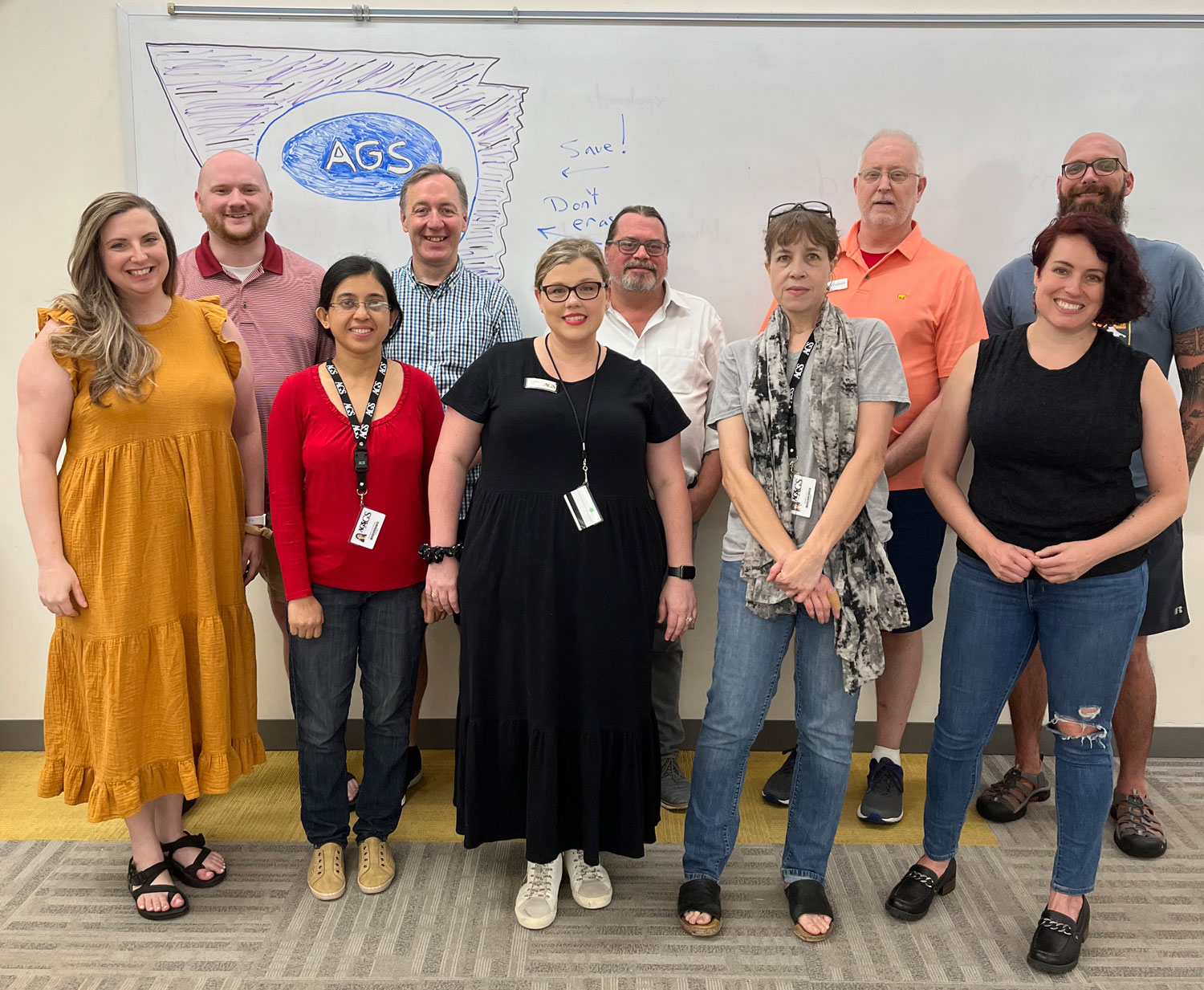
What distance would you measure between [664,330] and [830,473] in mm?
853

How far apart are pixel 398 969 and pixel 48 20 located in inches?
118

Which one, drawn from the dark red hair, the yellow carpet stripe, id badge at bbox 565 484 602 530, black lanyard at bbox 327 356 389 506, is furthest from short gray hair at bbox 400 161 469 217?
the yellow carpet stripe

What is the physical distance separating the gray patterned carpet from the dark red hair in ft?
4.92

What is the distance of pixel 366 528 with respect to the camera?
2037mm

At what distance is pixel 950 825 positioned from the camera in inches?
82.4

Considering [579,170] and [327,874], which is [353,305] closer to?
[579,170]

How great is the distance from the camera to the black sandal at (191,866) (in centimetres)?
222

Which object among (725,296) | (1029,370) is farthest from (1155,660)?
(725,296)

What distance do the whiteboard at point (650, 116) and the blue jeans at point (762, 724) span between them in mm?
1433

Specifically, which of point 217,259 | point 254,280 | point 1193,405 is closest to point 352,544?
point 254,280

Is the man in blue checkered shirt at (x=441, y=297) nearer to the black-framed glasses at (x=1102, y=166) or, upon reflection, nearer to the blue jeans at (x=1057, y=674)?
the blue jeans at (x=1057, y=674)

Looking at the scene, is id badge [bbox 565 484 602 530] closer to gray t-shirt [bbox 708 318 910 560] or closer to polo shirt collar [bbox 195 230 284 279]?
gray t-shirt [bbox 708 318 910 560]

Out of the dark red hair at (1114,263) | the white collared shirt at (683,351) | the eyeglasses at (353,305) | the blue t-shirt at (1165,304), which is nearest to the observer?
the dark red hair at (1114,263)

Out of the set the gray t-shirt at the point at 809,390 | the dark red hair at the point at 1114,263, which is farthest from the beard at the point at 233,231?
the dark red hair at the point at 1114,263
